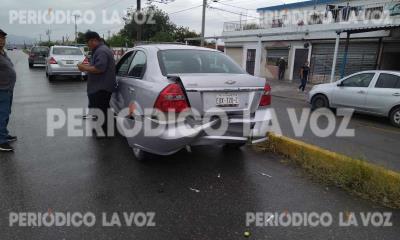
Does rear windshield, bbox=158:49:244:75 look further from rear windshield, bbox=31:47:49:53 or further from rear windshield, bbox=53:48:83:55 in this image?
rear windshield, bbox=31:47:49:53

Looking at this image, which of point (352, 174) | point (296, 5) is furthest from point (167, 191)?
point (296, 5)

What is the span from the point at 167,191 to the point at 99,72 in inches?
103

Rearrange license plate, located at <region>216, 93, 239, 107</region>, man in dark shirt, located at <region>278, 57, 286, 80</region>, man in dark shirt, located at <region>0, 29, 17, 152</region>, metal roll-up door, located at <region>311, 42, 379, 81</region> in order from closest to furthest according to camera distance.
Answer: license plate, located at <region>216, 93, 239, 107</region>
man in dark shirt, located at <region>0, 29, 17, 152</region>
metal roll-up door, located at <region>311, 42, 379, 81</region>
man in dark shirt, located at <region>278, 57, 286, 80</region>

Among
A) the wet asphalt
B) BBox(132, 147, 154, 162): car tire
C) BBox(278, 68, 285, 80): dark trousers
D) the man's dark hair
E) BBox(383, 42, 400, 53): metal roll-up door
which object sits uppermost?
BBox(383, 42, 400, 53): metal roll-up door

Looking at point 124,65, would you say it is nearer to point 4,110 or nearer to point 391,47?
point 4,110

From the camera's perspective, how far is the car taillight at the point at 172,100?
3564 mm

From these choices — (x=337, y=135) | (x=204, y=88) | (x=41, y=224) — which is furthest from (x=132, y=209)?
(x=337, y=135)

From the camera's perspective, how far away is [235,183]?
3.88 m

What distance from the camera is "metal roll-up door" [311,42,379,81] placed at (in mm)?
18453

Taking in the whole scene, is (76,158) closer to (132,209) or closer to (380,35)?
(132,209)

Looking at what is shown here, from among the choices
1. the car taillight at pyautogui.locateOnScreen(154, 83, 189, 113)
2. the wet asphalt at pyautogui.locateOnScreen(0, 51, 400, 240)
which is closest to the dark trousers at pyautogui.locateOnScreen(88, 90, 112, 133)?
the wet asphalt at pyautogui.locateOnScreen(0, 51, 400, 240)

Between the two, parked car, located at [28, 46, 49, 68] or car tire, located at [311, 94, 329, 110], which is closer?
car tire, located at [311, 94, 329, 110]

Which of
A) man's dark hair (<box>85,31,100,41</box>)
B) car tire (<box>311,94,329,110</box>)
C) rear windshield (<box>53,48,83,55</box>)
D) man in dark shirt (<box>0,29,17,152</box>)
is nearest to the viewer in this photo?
man in dark shirt (<box>0,29,17,152</box>)

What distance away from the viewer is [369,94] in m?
8.73
